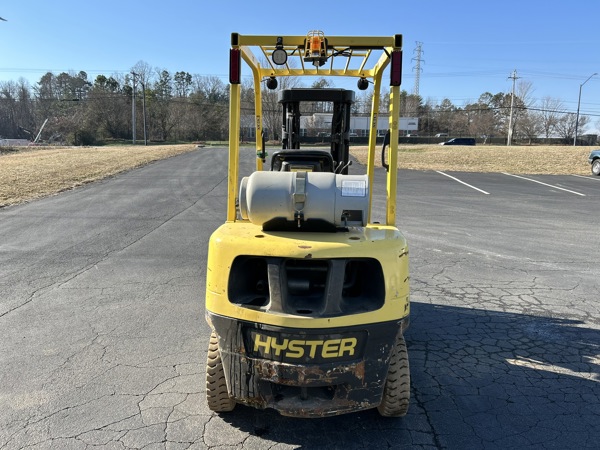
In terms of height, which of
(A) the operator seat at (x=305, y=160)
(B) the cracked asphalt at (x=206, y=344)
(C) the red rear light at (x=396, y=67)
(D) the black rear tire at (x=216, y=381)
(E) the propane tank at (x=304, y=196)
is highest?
(C) the red rear light at (x=396, y=67)

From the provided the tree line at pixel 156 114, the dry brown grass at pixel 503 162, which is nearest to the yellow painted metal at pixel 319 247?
the dry brown grass at pixel 503 162

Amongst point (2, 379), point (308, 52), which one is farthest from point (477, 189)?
point (2, 379)

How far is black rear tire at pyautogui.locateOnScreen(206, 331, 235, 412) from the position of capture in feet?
9.68

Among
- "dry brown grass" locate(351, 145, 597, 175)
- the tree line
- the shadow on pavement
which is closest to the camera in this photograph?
the shadow on pavement

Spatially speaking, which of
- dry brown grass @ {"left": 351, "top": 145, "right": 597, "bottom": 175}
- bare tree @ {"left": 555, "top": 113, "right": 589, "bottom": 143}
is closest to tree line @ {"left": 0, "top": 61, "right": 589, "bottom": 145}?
bare tree @ {"left": 555, "top": 113, "right": 589, "bottom": 143}

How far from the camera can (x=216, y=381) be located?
9.72 feet

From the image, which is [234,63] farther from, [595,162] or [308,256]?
[595,162]

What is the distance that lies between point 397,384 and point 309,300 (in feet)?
2.60

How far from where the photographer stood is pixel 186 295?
5.41 metres

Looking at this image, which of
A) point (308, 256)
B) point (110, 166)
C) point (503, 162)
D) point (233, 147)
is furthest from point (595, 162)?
point (308, 256)

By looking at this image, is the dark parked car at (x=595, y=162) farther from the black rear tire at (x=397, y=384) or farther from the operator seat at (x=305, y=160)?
the black rear tire at (x=397, y=384)

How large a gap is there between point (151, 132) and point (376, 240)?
90.2 metres

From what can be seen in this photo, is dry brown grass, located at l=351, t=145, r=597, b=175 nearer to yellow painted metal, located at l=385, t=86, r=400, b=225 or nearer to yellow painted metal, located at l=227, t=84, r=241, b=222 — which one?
yellow painted metal, located at l=385, t=86, r=400, b=225

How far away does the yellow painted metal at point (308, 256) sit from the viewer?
259 cm
